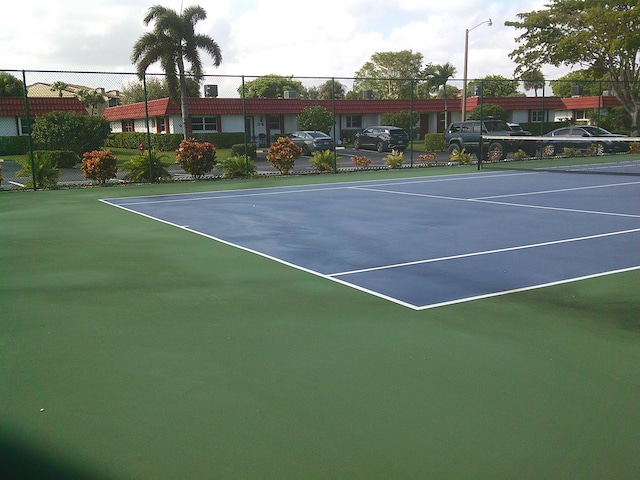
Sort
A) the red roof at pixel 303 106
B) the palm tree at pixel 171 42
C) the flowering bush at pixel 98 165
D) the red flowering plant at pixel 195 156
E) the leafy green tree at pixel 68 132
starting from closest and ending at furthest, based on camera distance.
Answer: the flowering bush at pixel 98 165 < the red flowering plant at pixel 195 156 < the leafy green tree at pixel 68 132 < the palm tree at pixel 171 42 < the red roof at pixel 303 106

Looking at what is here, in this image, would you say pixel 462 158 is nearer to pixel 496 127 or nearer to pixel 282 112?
pixel 496 127

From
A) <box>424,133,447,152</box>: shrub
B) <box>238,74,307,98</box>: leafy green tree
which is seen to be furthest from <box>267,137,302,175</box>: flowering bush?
<box>238,74,307,98</box>: leafy green tree

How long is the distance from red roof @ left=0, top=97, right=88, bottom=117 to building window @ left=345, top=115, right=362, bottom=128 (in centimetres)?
2143

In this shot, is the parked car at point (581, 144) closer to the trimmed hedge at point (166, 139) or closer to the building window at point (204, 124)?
the trimmed hedge at point (166, 139)

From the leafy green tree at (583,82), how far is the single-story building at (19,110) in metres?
30.7

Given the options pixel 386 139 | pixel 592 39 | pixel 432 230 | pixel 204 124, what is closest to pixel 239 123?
pixel 204 124

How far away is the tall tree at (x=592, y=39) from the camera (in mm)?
35219

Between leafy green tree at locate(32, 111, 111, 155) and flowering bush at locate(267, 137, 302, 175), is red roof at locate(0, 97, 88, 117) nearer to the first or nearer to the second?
leafy green tree at locate(32, 111, 111, 155)

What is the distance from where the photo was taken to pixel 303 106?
171 feet

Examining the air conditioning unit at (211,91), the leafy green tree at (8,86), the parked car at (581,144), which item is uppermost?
the leafy green tree at (8,86)

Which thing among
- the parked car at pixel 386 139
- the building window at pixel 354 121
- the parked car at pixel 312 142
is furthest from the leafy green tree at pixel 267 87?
the parked car at pixel 312 142

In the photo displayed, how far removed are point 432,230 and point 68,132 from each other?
103ft

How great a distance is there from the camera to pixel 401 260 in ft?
27.3

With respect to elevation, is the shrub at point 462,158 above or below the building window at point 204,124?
below
